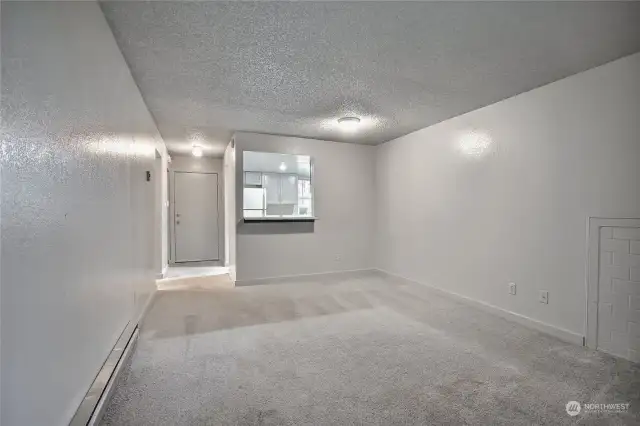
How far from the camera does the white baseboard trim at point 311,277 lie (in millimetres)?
4583

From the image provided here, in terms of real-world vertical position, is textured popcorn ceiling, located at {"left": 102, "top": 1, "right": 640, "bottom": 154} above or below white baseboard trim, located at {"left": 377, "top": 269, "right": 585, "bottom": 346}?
above

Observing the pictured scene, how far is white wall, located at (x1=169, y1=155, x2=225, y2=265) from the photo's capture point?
6430mm

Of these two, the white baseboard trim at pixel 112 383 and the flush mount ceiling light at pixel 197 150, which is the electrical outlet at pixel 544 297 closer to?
the white baseboard trim at pixel 112 383

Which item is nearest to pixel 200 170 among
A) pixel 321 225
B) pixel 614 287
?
pixel 321 225

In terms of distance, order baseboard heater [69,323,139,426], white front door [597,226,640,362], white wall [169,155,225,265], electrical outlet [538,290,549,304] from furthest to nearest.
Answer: white wall [169,155,225,265] < electrical outlet [538,290,549,304] < white front door [597,226,640,362] < baseboard heater [69,323,139,426]

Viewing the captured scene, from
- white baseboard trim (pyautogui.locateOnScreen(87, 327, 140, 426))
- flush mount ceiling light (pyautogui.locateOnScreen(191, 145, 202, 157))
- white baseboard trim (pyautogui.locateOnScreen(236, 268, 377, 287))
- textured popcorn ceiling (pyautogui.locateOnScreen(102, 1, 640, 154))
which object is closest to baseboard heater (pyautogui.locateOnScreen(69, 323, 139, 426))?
white baseboard trim (pyautogui.locateOnScreen(87, 327, 140, 426))

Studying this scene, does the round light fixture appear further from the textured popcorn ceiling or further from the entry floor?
the entry floor

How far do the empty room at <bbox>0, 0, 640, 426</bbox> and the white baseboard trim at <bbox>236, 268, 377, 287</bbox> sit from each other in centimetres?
50

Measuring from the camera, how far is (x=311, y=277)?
4930 mm

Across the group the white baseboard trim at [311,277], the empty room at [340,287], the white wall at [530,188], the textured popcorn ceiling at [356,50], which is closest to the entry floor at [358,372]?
the empty room at [340,287]

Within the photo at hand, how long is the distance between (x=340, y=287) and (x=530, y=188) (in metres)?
2.59

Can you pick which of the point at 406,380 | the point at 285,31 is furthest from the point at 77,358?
the point at 285,31

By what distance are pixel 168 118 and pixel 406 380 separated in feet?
12.1

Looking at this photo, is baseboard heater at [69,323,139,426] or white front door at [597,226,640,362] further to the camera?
white front door at [597,226,640,362]
